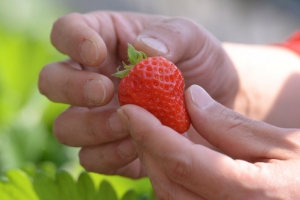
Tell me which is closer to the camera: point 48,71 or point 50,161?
point 48,71

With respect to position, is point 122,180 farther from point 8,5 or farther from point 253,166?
point 8,5

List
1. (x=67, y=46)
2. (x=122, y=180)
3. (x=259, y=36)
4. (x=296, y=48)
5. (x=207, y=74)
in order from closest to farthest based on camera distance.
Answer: (x=67, y=46) < (x=207, y=74) < (x=122, y=180) < (x=296, y=48) < (x=259, y=36)

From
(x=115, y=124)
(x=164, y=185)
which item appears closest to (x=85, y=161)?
(x=115, y=124)

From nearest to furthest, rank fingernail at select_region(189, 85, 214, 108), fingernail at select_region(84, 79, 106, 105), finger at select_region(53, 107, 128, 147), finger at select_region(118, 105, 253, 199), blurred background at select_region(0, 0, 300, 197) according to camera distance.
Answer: finger at select_region(118, 105, 253, 199) < fingernail at select_region(189, 85, 214, 108) < fingernail at select_region(84, 79, 106, 105) < finger at select_region(53, 107, 128, 147) < blurred background at select_region(0, 0, 300, 197)

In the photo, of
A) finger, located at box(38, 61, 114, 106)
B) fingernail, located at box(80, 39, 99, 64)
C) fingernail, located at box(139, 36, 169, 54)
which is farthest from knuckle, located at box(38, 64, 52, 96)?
fingernail, located at box(139, 36, 169, 54)

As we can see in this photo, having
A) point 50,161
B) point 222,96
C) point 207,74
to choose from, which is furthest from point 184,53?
point 50,161

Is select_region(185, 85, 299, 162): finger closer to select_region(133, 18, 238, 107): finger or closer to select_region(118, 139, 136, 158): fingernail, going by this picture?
select_region(133, 18, 238, 107): finger

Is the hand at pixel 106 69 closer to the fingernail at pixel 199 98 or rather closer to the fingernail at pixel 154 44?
the fingernail at pixel 154 44
